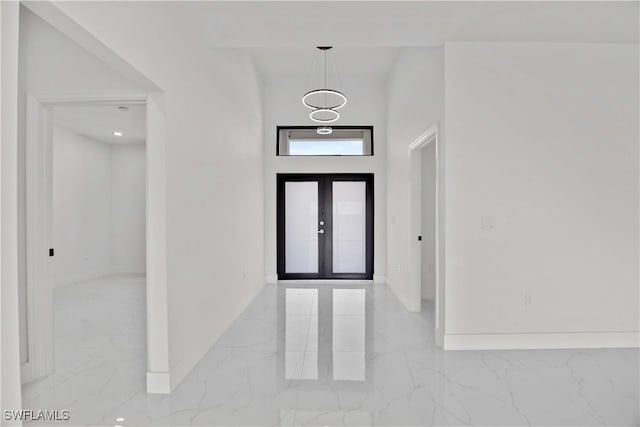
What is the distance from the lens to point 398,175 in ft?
16.9

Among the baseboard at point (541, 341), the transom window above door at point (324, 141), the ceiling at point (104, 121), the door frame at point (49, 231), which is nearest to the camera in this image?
the door frame at point (49, 231)

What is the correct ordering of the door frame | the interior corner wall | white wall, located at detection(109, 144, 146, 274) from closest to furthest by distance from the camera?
the door frame
the interior corner wall
white wall, located at detection(109, 144, 146, 274)

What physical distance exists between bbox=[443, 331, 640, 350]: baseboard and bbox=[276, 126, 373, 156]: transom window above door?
3968mm

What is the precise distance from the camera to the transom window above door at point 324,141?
20.8 ft

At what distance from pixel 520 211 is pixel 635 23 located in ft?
5.92

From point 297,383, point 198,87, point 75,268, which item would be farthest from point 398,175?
point 75,268

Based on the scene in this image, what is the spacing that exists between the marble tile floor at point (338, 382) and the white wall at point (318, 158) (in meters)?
2.49

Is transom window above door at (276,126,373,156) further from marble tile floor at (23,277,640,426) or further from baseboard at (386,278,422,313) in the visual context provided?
marble tile floor at (23,277,640,426)

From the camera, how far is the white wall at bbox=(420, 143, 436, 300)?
4934mm

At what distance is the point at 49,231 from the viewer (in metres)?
2.72

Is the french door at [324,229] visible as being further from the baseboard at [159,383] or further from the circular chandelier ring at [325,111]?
the baseboard at [159,383]

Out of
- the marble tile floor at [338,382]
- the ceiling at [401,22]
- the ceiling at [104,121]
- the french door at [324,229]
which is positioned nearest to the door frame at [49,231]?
the marble tile floor at [338,382]

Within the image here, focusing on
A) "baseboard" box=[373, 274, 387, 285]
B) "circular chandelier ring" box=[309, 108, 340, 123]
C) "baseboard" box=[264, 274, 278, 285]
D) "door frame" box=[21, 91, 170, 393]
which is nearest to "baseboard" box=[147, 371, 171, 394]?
"door frame" box=[21, 91, 170, 393]

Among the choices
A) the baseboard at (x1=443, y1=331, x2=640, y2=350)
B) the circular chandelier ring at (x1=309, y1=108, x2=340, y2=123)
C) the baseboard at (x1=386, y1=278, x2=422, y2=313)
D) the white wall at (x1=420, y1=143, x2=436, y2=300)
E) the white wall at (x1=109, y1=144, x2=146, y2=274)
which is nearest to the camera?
the baseboard at (x1=443, y1=331, x2=640, y2=350)
